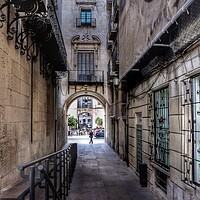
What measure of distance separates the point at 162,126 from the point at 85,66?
17.3m

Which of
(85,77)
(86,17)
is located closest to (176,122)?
(85,77)

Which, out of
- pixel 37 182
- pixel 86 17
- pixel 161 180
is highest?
pixel 86 17

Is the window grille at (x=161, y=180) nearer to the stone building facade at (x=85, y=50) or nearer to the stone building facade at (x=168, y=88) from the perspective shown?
the stone building facade at (x=168, y=88)

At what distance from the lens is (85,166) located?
44.0 ft

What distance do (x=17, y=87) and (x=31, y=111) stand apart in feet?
6.25

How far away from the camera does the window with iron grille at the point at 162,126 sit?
723 cm

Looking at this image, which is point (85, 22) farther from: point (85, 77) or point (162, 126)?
point (162, 126)

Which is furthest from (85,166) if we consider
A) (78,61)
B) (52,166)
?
(78,61)

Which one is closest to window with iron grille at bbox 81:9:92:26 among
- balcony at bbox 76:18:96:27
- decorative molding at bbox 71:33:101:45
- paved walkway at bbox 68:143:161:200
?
balcony at bbox 76:18:96:27

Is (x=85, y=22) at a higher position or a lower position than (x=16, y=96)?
higher

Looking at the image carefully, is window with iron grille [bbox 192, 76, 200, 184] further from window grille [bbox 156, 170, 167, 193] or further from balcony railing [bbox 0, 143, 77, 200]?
balcony railing [bbox 0, 143, 77, 200]

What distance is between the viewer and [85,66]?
24.3m

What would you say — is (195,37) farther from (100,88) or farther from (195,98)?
(100,88)

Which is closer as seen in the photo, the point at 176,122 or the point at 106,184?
the point at 176,122
